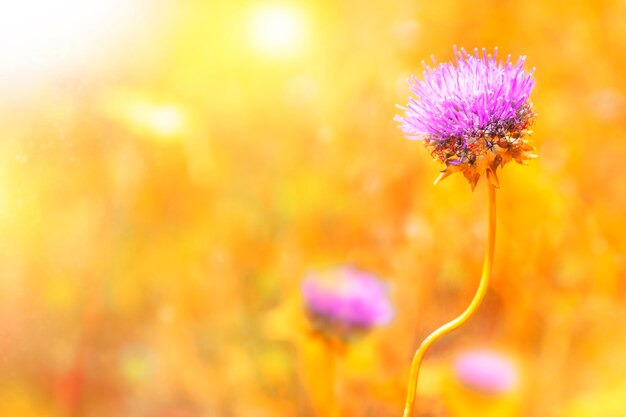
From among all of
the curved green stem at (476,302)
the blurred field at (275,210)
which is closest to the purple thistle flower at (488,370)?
the blurred field at (275,210)

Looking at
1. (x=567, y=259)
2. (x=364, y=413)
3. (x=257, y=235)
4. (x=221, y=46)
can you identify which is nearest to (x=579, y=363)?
(x=567, y=259)

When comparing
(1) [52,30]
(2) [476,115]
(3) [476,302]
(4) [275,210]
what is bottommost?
(3) [476,302]

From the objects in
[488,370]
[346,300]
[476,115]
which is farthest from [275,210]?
[476,115]

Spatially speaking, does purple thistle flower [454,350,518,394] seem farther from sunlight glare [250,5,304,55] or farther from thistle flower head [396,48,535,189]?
thistle flower head [396,48,535,189]

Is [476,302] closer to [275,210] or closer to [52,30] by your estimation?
[275,210]

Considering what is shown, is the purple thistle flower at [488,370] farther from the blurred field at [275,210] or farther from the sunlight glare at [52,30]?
the sunlight glare at [52,30]

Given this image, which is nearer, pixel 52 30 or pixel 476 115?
pixel 476 115
